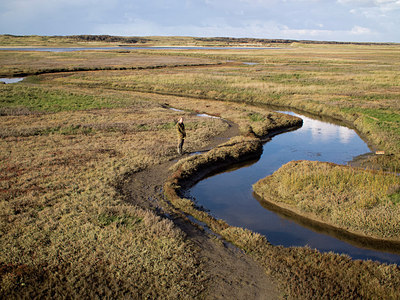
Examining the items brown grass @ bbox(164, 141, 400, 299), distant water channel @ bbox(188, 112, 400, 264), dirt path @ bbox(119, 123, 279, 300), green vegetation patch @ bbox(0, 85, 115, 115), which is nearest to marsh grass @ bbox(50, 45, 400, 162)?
distant water channel @ bbox(188, 112, 400, 264)

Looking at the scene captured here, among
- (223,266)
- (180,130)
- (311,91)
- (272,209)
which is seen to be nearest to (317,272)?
(223,266)

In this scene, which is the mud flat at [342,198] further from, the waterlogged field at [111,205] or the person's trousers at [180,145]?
the person's trousers at [180,145]

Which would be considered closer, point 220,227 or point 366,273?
point 366,273

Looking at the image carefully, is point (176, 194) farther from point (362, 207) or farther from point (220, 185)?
point (362, 207)

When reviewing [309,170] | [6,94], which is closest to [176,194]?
[309,170]

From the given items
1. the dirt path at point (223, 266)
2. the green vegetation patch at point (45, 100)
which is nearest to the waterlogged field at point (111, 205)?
the green vegetation patch at point (45, 100)
